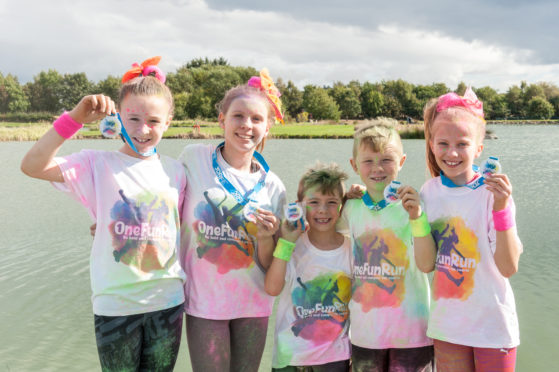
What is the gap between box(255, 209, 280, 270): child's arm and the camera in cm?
237

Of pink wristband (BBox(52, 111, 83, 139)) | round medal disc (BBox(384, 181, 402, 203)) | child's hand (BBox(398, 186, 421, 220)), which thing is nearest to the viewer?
pink wristband (BBox(52, 111, 83, 139))

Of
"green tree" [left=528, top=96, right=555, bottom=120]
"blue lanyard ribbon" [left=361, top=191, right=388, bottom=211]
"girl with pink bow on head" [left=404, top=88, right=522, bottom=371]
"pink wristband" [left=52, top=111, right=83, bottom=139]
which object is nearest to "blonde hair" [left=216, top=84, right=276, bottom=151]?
"blue lanyard ribbon" [left=361, top=191, right=388, bottom=211]

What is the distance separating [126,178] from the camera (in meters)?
2.31

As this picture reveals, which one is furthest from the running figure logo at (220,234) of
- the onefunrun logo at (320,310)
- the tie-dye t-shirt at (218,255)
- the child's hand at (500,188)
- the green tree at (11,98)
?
the green tree at (11,98)

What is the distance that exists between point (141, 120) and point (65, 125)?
41 centimetres

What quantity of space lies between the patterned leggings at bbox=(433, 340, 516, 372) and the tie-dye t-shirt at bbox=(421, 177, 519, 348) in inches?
1.7

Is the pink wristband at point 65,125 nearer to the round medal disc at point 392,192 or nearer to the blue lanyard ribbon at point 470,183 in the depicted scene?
the round medal disc at point 392,192

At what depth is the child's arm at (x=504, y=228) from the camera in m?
2.04

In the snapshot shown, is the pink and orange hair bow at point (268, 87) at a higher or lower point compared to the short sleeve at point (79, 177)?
higher

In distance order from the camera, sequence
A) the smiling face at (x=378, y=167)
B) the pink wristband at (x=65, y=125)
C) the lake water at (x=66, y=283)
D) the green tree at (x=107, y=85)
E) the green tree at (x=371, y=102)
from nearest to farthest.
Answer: the pink wristband at (x=65, y=125) < the smiling face at (x=378, y=167) < the lake water at (x=66, y=283) < the green tree at (x=107, y=85) < the green tree at (x=371, y=102)

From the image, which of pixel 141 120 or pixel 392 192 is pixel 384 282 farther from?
pixel 141 120

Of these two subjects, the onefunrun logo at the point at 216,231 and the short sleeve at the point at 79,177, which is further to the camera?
the onefunrun logo at the point at 216,231

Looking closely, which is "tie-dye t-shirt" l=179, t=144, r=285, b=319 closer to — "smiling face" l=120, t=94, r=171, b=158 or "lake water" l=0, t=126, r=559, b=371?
"smiling face" l=120, t=94, r=171, b=158

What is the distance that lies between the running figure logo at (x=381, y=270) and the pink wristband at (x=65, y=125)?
1.72m
